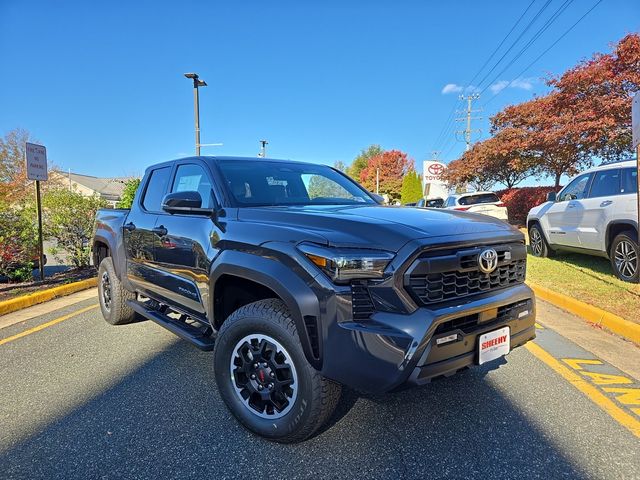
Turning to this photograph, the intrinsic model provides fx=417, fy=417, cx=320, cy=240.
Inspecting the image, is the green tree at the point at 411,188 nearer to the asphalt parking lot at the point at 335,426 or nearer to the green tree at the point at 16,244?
the green tree at the point at 16,244

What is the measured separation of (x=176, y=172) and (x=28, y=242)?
5270mm

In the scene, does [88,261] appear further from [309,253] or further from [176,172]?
[309,253]

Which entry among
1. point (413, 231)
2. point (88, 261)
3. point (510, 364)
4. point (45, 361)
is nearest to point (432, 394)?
point (510, 364)

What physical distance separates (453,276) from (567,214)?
6.86 meters

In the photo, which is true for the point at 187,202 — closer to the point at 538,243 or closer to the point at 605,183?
the point at 605,183

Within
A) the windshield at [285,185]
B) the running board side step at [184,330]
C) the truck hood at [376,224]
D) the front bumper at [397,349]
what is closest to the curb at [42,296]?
the running board side step at [184,330]

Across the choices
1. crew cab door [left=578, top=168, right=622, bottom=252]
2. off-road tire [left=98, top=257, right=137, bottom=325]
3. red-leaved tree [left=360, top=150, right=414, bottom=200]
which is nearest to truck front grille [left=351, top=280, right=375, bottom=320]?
off-road tire [left=98, top=257, right=137, bottom=325]

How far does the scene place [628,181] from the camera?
6.51 meters

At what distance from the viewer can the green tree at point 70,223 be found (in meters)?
8.36

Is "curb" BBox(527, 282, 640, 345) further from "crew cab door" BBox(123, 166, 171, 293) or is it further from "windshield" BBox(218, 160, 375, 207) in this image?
"crew cab door" BBox(123, 166, 171, 293)

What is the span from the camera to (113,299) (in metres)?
4.87

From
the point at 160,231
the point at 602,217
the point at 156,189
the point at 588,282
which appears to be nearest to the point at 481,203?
the point at 602,217

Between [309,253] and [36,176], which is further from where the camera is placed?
[36,176]

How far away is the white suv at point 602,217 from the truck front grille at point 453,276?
4.66 metres
